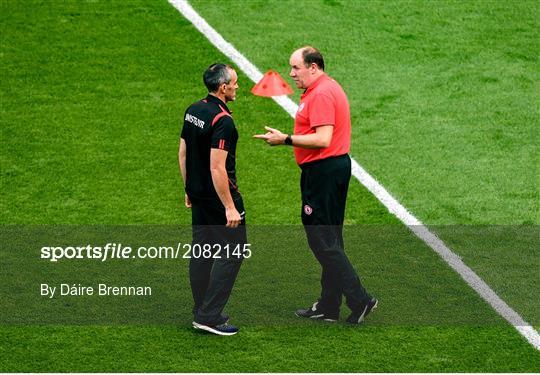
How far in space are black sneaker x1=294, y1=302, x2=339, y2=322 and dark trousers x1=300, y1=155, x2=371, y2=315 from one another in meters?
0.25

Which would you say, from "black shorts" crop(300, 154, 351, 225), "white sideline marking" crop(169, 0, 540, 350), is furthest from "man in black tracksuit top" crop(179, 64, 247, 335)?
"white sideline marking" crop(169, 0, 540, 350)

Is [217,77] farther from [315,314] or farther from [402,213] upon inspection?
[402,213]

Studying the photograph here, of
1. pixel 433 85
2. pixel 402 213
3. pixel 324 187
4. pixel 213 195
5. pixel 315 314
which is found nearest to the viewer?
pixel 213 195

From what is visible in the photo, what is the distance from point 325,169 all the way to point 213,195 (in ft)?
2.97

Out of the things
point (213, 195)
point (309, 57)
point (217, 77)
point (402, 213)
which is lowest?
point (402, 213)

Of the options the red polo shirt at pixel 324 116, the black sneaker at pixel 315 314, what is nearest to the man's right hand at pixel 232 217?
the red polo shirt at pixel 324 116

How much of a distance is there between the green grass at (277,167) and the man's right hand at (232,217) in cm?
95

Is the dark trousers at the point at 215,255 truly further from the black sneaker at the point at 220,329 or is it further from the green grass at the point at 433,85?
the green grass at the point at 433,85

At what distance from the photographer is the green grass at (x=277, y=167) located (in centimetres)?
986

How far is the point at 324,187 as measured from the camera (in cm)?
998

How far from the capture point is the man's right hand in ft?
31.7

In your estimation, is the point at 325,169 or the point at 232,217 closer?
the point at 232,217

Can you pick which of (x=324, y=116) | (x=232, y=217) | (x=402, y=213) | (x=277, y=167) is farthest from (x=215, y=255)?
(x=277, y=167)

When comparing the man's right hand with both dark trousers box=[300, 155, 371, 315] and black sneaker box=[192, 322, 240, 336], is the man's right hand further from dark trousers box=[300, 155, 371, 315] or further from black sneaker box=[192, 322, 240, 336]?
black sneaker box=[192, 322, 240, 336]
